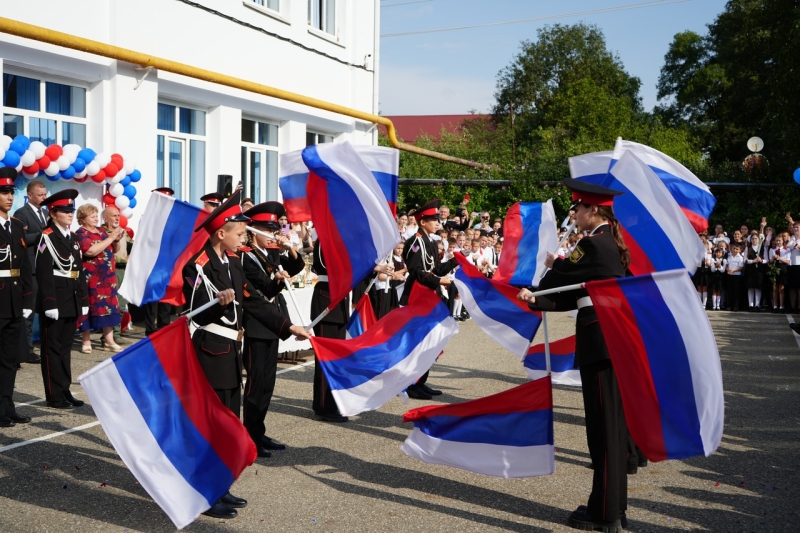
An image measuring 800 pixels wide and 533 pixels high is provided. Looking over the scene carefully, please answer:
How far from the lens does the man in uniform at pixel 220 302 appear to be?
5801 mm

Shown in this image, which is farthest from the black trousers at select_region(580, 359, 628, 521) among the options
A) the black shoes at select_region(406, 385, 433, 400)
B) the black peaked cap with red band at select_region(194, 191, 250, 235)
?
the black shoes at select_region(406, 385, 433, 400)

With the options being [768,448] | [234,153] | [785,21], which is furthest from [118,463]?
[785,21]

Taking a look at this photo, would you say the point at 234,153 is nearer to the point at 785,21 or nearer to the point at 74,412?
the point at 74,412

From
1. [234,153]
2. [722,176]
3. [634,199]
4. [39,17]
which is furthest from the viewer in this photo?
[722,176]

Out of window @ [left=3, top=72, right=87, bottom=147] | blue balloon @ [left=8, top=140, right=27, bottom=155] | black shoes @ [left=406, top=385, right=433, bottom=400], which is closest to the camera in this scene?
black shoes @ [left=406, top=385, right=433, bottom=400]

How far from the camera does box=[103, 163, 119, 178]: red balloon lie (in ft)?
45.0

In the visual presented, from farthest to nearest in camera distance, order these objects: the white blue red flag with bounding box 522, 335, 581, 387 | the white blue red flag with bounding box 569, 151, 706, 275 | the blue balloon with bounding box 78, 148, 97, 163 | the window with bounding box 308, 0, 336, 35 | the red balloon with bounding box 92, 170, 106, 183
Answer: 1. the window with bounding box 308, 0, 336, 35
2. the red balloon with bounding box 92, 170, 106, 183
3. the blue balloon with bounding box 78, 148, 97, 163
4. the white blue red flag with bounding box 522, 335, 581, 387
5. the white blue red flag with bounding box 569, 151, 706, 275

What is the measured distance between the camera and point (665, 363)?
4.85 m

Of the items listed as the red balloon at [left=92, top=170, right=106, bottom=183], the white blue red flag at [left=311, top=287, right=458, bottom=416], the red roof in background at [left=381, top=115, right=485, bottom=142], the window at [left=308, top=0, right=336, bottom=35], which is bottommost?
the white blue red flag at [left=311, top=287, right=458, bottom=416]

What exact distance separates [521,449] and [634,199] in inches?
78.7

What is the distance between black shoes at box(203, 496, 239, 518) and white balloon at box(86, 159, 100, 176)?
9154mm

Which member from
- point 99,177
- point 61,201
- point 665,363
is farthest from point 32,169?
point 665,363

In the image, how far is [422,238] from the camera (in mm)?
9234

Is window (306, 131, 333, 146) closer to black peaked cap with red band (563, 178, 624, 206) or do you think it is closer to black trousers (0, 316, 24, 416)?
black trousers (0, 316, 24, 416)
